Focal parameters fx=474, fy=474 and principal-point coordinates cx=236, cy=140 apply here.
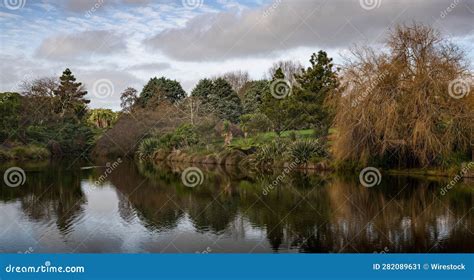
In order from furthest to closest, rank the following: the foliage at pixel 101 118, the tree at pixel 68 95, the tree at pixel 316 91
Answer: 1. the foliage at pixel 101 118
2. the tree at pixel 68 95
3. the tree at pixel 316 91

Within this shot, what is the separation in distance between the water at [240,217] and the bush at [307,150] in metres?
6.25

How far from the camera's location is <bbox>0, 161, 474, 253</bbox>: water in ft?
29.9

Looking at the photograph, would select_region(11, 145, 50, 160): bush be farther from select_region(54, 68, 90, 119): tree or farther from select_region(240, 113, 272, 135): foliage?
select_region(240, 113, 272, 135): foliage

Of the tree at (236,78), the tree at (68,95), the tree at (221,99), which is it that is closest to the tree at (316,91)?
the tree at (221,99)

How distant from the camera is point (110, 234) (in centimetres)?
1028

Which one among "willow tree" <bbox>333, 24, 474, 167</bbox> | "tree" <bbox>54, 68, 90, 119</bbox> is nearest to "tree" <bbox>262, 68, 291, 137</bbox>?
"willow tree" <bbox>333, 24, 474, 167</bbox>

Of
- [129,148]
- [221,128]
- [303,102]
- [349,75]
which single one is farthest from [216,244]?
[129,148]

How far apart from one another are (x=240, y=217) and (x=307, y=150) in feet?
47.2

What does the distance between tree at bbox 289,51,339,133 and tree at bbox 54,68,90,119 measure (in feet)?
80.7

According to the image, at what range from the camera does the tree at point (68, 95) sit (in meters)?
44.7

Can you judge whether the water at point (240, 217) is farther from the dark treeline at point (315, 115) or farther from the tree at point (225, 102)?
the tree at point (225, 102)

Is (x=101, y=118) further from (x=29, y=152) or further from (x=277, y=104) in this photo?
Answer: (x=277, y=104)

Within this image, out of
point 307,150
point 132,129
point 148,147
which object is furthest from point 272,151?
point 132,129

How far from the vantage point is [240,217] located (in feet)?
38.6
